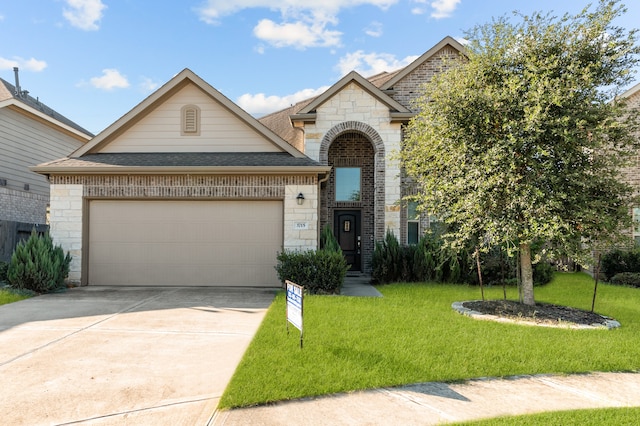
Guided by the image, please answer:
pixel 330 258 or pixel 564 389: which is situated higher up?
pixel 330 258

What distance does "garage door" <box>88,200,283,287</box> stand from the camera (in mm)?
10805

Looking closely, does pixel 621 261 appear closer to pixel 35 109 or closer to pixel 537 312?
pixel 537 312

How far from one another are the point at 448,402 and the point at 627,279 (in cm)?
1189

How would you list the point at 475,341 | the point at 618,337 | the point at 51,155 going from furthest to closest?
the point at 51,155
the point at 618,337
the point at 475,341

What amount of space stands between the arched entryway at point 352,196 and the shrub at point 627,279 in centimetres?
776

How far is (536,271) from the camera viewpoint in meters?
11.8

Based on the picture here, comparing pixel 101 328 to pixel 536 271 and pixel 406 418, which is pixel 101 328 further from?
pixel 536 271

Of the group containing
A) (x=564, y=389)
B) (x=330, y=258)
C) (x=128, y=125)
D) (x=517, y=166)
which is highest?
(x=128, y=125)

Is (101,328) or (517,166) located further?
(517,166)

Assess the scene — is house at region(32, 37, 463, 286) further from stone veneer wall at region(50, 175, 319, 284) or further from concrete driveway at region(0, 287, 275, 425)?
concrete driveway at region(0, 287, 275, 425)

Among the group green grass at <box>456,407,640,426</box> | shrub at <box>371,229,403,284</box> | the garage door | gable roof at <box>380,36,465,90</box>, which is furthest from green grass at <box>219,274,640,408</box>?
gable roof at <box>380,36,465,90</box>

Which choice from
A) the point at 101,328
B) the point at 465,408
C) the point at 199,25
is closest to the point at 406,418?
the point at 465,408

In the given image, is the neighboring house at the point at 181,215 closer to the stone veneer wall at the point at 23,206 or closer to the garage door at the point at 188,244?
the garage door at the point at 188,244

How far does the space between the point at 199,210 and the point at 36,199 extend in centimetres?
962
